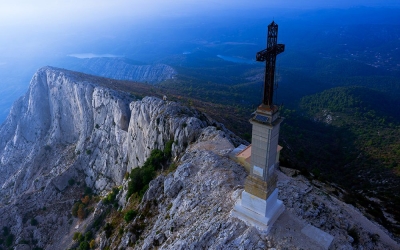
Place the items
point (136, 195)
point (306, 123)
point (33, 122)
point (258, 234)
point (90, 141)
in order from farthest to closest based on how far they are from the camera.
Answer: point (306, 123)
point (33, 122)
point (90, 141)
point (136, 195)
point (258, 234)

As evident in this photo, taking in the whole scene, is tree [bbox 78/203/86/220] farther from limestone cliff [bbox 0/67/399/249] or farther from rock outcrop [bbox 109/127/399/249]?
rock outcrop [bbox 109/127/399/249]

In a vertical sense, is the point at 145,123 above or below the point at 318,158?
above

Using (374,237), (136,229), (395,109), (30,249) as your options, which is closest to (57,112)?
(30,249)

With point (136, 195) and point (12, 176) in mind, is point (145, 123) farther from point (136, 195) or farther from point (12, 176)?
point (12, 176)

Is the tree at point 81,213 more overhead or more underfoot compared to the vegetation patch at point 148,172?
more underfoot

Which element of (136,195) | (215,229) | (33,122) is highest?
(215,229)

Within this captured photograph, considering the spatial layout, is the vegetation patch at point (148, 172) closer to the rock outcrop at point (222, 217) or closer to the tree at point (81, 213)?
the rock outcrop at point (222, 217)

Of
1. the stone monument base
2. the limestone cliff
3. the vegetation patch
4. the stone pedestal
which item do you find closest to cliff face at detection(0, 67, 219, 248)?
the limestone cliff

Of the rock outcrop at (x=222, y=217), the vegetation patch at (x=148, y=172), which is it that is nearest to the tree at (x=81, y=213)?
the vegetation patch at (x=148, y=172)

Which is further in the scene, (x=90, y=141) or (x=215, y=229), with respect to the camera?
(x=90, y=141)
